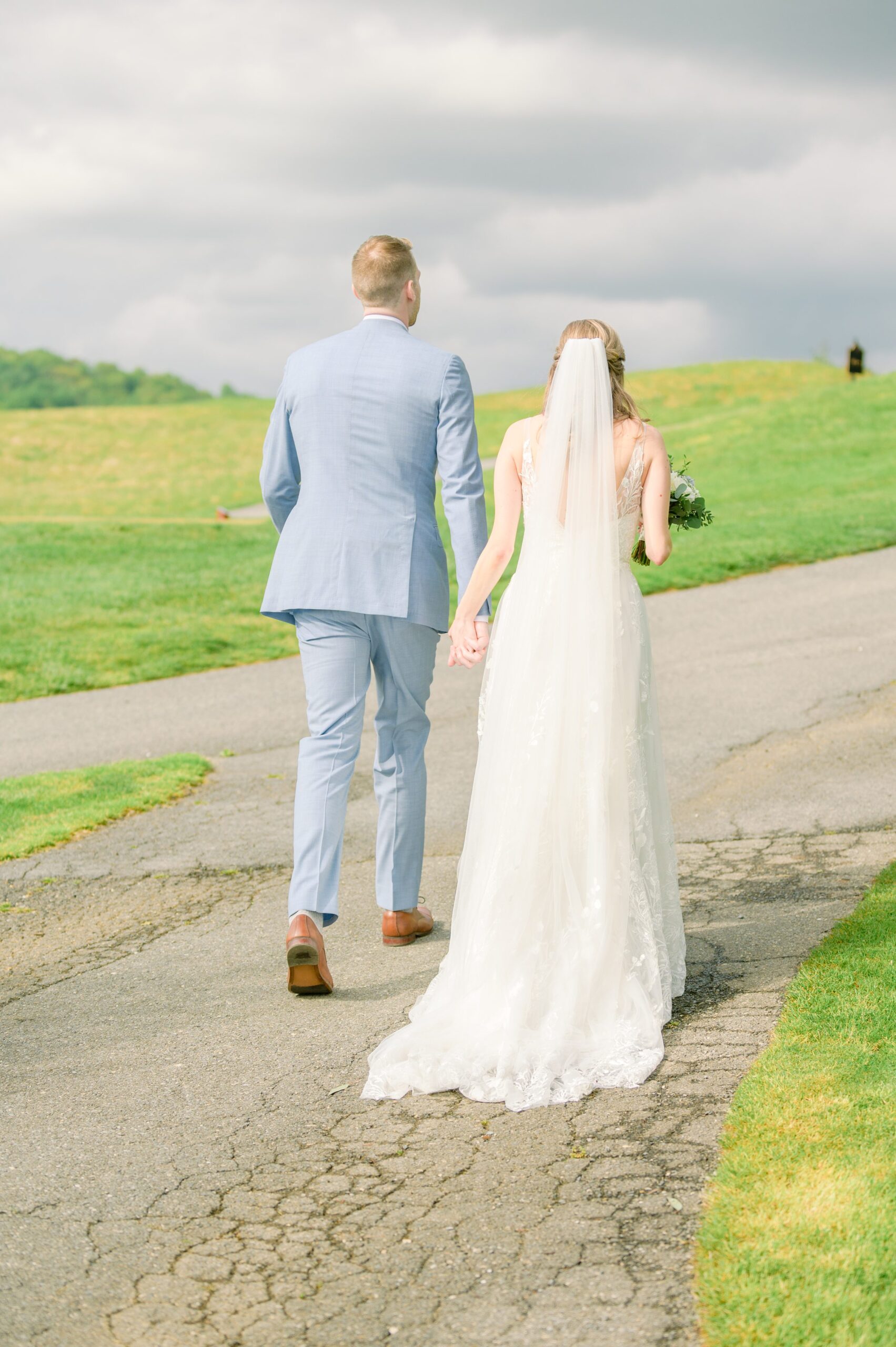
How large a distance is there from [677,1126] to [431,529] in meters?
2.23

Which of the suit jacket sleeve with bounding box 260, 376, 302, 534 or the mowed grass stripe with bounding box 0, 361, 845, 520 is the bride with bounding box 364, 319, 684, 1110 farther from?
the mowed grass stripe with bounding box 0, 361, 845, 520

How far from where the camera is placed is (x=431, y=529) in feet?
15.2

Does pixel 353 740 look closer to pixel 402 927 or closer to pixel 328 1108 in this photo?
pixel 402 927

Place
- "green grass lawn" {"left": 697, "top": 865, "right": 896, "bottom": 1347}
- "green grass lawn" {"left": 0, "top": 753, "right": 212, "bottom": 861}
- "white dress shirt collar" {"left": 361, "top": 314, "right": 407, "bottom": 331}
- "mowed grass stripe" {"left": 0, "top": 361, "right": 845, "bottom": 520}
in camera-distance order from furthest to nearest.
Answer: "mowed grass stripe" {"left": 0, "top": 361, "right": 845, "bottom": 520}, "green grass lawn" {"left": 0, "top": 753, "right": 212, "bottom": 861}, "white dress shirt collar" {"left": 361, "top": 314, "right": 407, "bottom": 331}, "green grass lawn" {"left": 697, "top": 865, "right": 896, "bottom": 1347}

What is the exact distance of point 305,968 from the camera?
4285 millimetres

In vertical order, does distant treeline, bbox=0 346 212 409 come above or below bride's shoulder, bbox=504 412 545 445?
above

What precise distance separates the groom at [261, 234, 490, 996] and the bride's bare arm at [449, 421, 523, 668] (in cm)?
21

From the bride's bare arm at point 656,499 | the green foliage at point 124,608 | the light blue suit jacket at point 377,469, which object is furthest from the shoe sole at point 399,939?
the green foliage at point 124,608

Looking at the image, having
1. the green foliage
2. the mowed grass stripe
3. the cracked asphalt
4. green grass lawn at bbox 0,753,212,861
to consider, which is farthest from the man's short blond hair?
the mowed grass stripe

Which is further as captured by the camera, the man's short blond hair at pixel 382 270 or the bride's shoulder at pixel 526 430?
the man's short blond hair at pixel 382 270

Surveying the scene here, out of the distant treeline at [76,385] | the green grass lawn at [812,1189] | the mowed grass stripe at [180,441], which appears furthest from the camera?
the distant treeline at [76,385]

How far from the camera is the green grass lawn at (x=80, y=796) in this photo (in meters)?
6.70

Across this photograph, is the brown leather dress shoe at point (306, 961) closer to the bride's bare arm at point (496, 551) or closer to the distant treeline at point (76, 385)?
the bride's bare arm at point (496, 551)

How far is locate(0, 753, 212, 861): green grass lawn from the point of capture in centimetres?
670
